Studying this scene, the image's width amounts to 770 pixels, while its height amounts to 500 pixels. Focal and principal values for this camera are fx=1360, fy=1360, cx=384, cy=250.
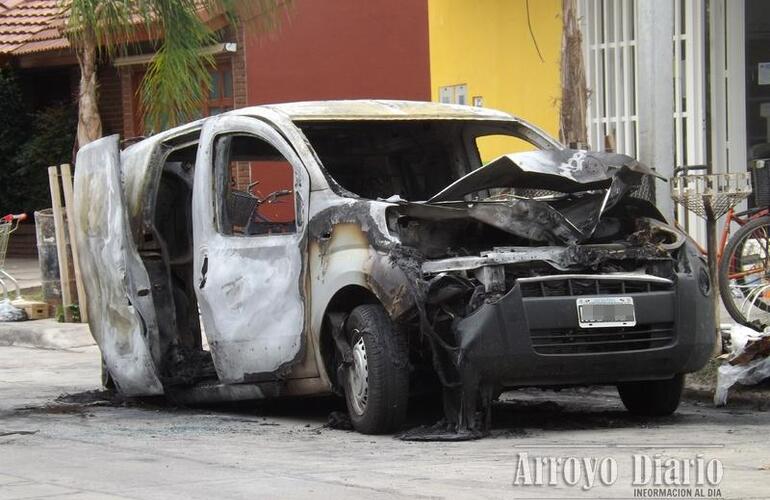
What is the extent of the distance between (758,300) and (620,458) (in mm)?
4203

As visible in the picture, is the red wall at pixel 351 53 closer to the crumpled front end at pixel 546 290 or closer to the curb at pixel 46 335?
the curb at pixel 46 335

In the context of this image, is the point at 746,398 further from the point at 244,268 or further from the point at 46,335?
the point at 46,335

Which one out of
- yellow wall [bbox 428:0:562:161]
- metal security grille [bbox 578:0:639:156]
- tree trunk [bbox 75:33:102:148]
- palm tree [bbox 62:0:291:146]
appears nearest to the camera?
palm tree [bbox 62:0:291:146]

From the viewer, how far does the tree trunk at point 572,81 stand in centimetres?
1033

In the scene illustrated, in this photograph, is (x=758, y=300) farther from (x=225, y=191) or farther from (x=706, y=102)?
(x=225, y=191)

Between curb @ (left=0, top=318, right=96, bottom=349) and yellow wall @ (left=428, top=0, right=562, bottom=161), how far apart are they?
14.5 feet

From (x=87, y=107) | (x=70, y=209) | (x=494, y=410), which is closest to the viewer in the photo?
(x=494, y=410)

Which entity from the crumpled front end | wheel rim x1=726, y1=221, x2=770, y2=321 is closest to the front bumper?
the crumpled front end

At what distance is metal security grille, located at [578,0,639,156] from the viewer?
13.1m

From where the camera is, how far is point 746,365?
27.4 ft

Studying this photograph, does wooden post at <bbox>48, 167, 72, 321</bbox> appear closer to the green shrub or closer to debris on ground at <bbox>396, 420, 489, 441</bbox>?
the green shrub

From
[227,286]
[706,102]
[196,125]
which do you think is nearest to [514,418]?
[227,286]

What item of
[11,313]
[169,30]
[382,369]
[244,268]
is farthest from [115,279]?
[11,313]

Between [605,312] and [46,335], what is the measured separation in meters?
8.07
